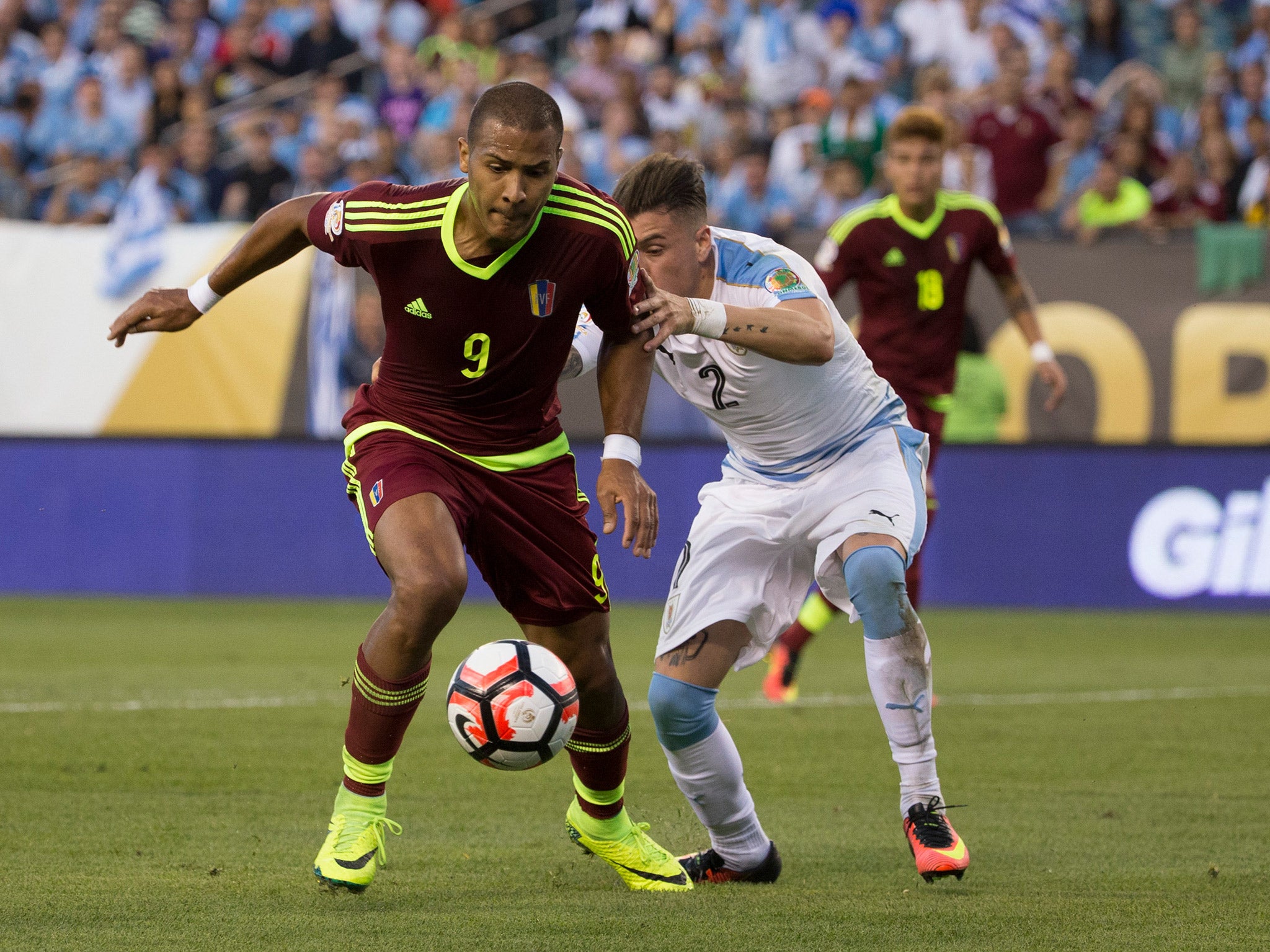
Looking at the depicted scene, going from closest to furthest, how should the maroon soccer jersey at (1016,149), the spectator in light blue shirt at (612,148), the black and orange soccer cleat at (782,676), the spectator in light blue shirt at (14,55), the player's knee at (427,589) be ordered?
the player's knee at (427,589)
the black and orange soccer cleat at (782,676)
the maroon soccer jersey at (1016,149)
the spectator in light blue shirt at (612,148)
the spectator in light blue shirt at (14,55)

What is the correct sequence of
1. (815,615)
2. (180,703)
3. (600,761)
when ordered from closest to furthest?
(600,761) → (180,703) → (815,615)

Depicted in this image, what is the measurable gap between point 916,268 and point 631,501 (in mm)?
4475

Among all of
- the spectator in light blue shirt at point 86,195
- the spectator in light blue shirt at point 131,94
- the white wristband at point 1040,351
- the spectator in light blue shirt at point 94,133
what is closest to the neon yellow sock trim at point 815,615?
the white wristband at point 1040,351

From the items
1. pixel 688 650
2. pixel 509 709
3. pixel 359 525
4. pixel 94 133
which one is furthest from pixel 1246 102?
pixel 509 709

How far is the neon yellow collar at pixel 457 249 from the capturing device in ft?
15.3

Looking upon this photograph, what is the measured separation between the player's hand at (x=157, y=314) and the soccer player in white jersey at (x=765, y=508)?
1136 millimetres

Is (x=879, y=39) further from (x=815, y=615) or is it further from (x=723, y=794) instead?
(x=723, y=794)

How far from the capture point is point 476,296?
15.5ft

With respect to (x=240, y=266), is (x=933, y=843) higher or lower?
lower

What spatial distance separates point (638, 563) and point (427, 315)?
9.21 m

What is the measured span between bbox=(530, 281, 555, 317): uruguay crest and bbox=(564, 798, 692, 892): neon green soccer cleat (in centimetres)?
142

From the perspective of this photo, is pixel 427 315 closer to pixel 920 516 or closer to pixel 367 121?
pixel 920 516

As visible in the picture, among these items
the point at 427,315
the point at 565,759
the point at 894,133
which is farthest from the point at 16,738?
the point at 894,133

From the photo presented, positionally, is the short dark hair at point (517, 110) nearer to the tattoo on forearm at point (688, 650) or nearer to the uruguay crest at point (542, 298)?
the uruguay crest at point (542, 298)
